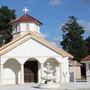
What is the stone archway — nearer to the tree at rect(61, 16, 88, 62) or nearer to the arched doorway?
the arched doorway

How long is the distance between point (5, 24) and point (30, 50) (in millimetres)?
37164

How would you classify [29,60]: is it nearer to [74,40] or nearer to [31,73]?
[31,73]

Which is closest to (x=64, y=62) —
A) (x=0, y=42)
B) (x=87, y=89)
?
(x=87, y=89)

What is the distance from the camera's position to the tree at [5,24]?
84.9 meters

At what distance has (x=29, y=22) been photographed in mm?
55562

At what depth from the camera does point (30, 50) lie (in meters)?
49.7

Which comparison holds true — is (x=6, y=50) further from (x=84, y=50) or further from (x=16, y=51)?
(x=84, y=50)

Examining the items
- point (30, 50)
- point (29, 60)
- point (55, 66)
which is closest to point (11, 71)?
point (29, 60)

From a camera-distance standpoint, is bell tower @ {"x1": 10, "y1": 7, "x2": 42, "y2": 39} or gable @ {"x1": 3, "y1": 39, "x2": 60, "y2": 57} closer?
gable @ {"x1": 3, "y1": 39, "x2": 60, "y2": 57}

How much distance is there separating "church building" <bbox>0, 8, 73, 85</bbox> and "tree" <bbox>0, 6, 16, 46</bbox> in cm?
3258

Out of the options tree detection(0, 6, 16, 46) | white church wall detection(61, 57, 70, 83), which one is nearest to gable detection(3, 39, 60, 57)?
white church wall detection(61, 57, 70, 83)

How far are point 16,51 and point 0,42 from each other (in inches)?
1390

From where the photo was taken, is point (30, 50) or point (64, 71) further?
point (64, 71)

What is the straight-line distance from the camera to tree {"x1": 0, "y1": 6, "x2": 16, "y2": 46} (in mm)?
84894
